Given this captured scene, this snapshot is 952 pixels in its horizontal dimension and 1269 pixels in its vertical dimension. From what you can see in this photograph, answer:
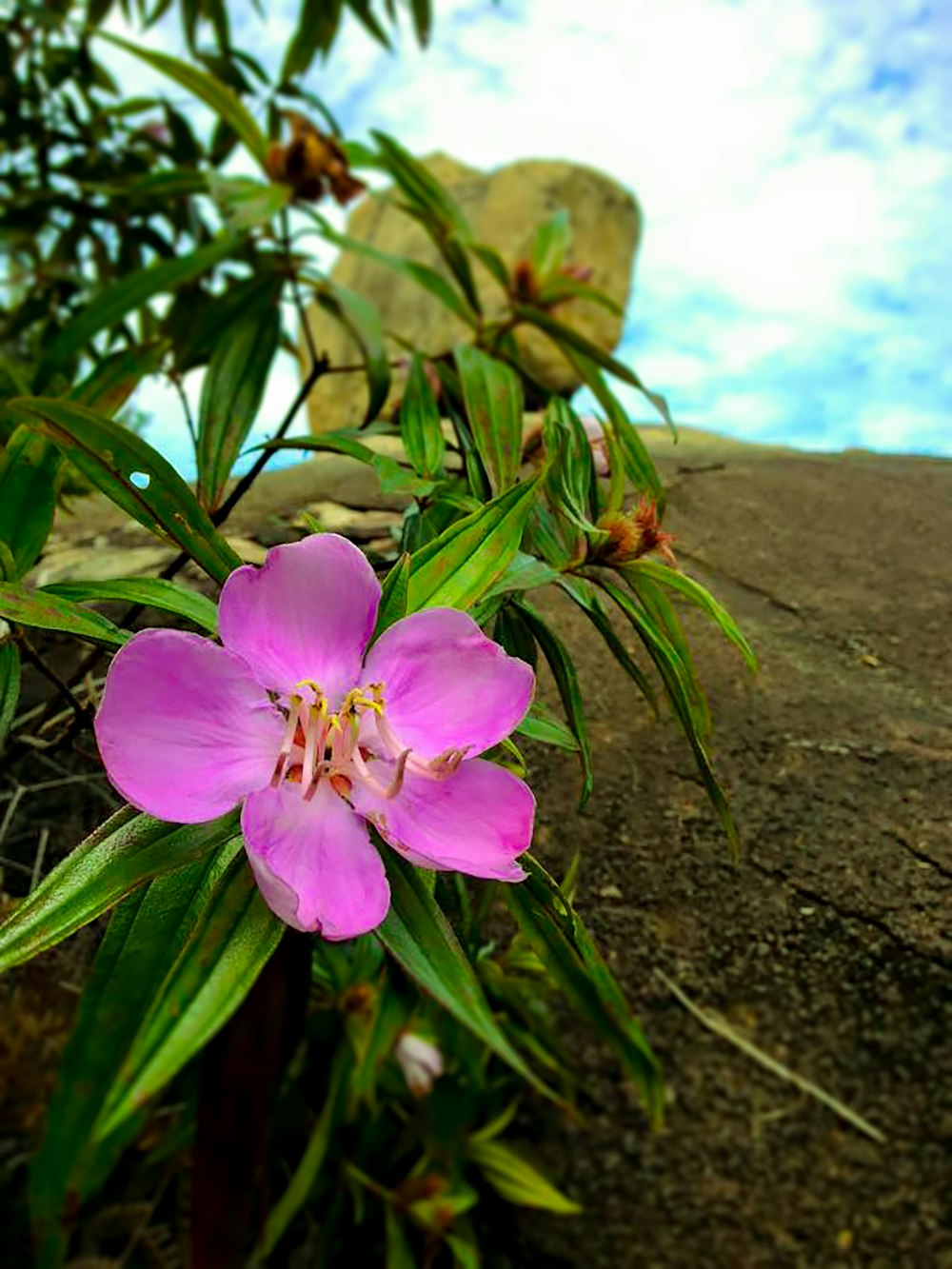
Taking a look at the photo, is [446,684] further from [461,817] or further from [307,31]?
[307,31]

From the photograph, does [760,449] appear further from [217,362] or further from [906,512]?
[217,362]

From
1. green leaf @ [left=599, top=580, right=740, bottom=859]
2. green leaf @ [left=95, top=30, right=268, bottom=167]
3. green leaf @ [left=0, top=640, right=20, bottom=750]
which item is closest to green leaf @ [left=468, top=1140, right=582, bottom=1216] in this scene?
green leaf @ [left=599, top=580, right=740, bottom=859]

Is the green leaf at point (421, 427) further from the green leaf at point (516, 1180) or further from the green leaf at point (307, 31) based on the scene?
the green leaf at point (307, 31)

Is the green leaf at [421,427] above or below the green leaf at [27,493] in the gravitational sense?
above

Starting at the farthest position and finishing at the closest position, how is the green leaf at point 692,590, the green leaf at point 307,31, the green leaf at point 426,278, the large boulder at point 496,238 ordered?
the large boulder at point 496,238, the green leaf at point 307,31, the green leaf at point 426,278, the green leaf at point 692,590

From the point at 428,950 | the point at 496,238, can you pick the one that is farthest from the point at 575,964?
the point at 496,238

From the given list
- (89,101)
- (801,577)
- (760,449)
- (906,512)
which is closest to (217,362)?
(801,577)

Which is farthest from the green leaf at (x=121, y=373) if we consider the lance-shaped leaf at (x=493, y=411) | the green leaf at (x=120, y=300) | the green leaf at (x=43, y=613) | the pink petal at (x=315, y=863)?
the pink petal at (x=315, y=863)
